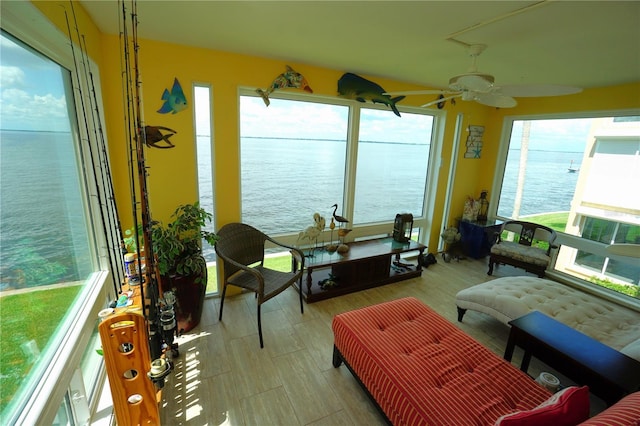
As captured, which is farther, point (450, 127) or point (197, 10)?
point (450, 127)

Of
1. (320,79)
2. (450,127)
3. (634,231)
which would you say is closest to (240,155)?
(320,79)

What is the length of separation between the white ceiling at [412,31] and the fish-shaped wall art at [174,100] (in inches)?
9.3

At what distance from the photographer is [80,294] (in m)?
1.66

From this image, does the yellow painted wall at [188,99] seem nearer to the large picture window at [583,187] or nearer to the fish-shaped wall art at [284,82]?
the fish-shaped wall art at [284,82]

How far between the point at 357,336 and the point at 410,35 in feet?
6.84

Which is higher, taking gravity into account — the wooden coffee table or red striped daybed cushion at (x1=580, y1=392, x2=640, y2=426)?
red striped daybed cushion at (x1=580, y1=392, x2=640, y2=426)

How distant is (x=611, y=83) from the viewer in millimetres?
3004

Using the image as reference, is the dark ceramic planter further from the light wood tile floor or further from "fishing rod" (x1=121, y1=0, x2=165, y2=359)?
"fishing rod" (x1=121, y1=0, x2=165, y2=359)

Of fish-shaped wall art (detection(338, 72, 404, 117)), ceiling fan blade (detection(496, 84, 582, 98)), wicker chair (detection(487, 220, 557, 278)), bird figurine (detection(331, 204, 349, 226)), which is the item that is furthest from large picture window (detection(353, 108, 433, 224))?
ceiling fan blade (detection(496, 84, 582, 98))

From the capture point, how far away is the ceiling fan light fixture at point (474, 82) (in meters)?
1.64

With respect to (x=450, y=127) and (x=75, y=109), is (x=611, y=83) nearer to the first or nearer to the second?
(x=450, y=127)

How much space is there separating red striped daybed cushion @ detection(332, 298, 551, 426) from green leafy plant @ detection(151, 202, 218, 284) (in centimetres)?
121

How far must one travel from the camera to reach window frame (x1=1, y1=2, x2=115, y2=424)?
1038 mm

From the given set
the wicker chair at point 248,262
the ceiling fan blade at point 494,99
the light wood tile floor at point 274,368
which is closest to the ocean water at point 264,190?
the wicker chair at point 248,262
